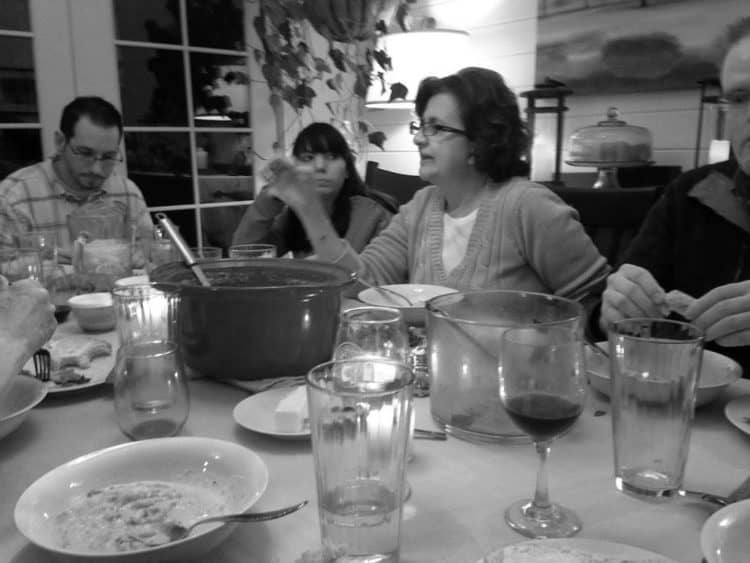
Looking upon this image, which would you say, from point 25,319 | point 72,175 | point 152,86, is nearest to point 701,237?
point 25,319

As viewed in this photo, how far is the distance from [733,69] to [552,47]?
5.75ft

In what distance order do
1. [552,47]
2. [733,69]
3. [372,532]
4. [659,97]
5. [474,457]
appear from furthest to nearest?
1. [552,47]
2. [659,97]
3. [733,69]
4. [474,457]
5. [372,532]

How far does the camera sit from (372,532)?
0.54 m

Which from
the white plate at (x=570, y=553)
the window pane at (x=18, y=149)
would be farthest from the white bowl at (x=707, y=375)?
the window pane at (x=18, y=149)

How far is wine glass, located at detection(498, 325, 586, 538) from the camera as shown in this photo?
0.61 m

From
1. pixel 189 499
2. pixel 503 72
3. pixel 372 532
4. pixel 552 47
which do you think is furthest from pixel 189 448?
pixel 503 72

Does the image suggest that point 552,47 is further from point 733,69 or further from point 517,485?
point 517,485

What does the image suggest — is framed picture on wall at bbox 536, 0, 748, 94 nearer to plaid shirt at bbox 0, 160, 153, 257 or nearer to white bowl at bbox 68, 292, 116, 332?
plaid shirt at bbox 0, 160, 153, 257

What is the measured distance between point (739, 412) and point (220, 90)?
138 inches

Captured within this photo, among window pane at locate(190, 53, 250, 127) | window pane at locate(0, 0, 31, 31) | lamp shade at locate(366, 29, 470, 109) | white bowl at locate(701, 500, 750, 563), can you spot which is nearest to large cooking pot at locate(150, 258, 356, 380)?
white bowl at locate(701, 500, 750, 563)

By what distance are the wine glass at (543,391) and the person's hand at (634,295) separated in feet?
1.67

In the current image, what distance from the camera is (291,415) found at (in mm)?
808

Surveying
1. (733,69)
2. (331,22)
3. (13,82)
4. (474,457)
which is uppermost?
(331,22)

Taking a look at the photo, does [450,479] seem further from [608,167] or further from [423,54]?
[423,54]
